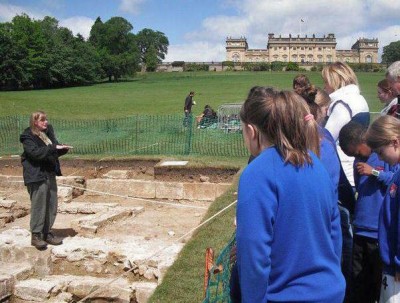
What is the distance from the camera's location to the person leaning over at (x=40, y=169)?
6.92m

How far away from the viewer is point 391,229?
308cm

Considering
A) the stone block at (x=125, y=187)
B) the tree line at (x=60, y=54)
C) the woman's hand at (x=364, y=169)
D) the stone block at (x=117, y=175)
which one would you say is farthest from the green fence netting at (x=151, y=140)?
the tree line at (x=60, y=54)

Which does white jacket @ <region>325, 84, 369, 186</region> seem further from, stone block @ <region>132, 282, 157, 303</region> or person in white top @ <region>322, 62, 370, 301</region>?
stone block @ <region>132, 282, 157, 303</region>

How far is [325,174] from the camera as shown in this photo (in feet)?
7.82

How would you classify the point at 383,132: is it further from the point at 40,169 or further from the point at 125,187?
the point at 125,187

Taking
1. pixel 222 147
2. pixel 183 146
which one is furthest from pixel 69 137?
pixel 222 147

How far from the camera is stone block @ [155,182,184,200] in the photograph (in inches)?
461

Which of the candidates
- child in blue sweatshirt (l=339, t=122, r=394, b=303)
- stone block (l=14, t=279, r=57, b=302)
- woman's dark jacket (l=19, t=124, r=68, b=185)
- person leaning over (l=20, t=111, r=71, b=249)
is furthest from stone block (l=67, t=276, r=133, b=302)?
child in blue sweatshirt (l=339, t=122, r=394, b=303)

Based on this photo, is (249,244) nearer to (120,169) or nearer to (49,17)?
(120,169)

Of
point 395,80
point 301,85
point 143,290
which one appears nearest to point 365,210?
point 301,85

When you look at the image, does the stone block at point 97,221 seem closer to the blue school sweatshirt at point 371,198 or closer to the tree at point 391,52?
the blue school sweatshirt at point 371,198

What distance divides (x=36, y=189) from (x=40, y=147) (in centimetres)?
64

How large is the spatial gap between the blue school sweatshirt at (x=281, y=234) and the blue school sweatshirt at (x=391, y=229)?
95 centimetres

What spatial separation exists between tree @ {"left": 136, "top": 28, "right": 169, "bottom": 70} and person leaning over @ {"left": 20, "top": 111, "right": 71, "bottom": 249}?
4290 inches
